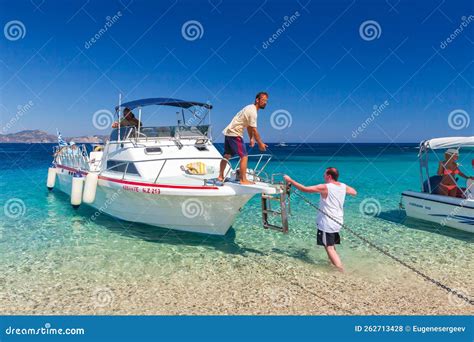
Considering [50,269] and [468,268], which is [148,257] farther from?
[468,268]

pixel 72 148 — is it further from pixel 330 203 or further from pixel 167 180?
pixel 330 203

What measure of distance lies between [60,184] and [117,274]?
11.0 m

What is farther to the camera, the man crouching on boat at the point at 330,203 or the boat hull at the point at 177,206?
the boat hull at the point at 177,206

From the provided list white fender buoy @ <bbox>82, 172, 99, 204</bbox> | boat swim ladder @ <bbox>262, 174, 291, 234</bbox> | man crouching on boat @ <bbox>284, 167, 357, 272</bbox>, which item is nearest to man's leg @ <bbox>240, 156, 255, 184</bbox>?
boat swim ladder @ <bbox>262, 174, 291, 234</bbox>

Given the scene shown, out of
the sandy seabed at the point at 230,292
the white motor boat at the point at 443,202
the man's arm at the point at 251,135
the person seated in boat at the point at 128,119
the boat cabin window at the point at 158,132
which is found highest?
the person seated in boat at the point at 128,119

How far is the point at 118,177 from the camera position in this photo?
980 centimetres

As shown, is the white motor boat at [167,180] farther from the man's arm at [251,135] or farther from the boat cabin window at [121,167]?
the man's arm at [251,135]

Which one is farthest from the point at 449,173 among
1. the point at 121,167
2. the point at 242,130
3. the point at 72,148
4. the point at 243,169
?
the point at 72,148

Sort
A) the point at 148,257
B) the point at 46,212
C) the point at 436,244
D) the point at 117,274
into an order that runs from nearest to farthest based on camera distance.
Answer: the point at 117,274 → the point at 148,257 → the point at 436,244 → the point at 46,212

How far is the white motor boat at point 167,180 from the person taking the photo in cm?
788

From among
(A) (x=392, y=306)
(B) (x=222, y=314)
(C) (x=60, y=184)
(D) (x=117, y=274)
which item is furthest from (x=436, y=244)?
(C) (x=60, y=184)

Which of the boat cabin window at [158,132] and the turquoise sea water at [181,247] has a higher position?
the boat cabin window at [158,132]

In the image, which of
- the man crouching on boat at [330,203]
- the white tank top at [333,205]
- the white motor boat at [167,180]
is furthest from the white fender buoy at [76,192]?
the white tank top at [333,205]

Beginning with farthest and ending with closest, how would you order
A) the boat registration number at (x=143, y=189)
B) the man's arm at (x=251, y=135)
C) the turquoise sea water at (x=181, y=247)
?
the boat registration number at (x=143, y=189) < the man's arm at (x=251, y=135) < the turquoise sea water at (x=181, y=247)
